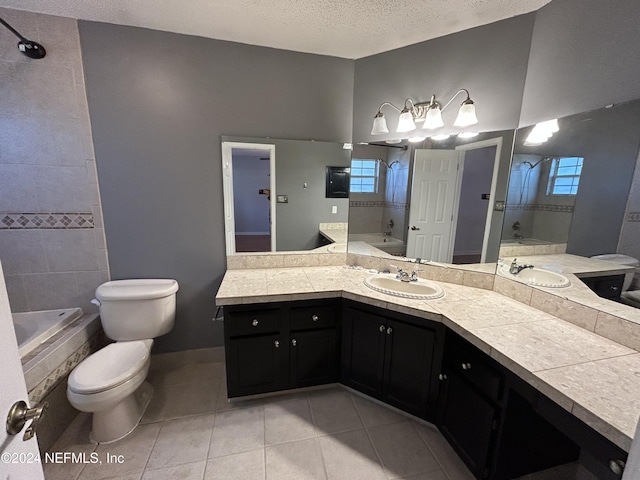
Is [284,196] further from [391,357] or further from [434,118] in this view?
[391,357]

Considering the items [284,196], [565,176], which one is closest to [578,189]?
[565,176]

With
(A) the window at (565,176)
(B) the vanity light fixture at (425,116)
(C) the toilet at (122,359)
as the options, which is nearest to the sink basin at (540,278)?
(A) the window at (565,176)

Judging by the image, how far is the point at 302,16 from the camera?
1645 millimetres

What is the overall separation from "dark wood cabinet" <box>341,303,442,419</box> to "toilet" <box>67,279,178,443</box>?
133 centimetres

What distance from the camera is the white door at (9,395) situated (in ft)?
1.93

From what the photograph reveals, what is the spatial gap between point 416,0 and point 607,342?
2004 mm

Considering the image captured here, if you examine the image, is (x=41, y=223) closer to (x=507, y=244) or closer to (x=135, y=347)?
(x=135, y=347)

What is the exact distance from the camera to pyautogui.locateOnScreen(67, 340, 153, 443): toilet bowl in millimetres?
1459

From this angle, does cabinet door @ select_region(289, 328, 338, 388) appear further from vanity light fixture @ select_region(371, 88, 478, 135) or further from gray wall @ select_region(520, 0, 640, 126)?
gray wall @ select_region(520, 0, 640, 126)

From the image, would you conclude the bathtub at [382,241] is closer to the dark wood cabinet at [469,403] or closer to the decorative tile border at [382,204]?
the decorative tile border at [382,204]

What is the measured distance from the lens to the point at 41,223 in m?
1.85

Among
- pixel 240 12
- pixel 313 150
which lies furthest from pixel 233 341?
pixel 240 12

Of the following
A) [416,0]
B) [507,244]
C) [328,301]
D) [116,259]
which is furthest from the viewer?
[116,259]

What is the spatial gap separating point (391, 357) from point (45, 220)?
2534 millimetres
